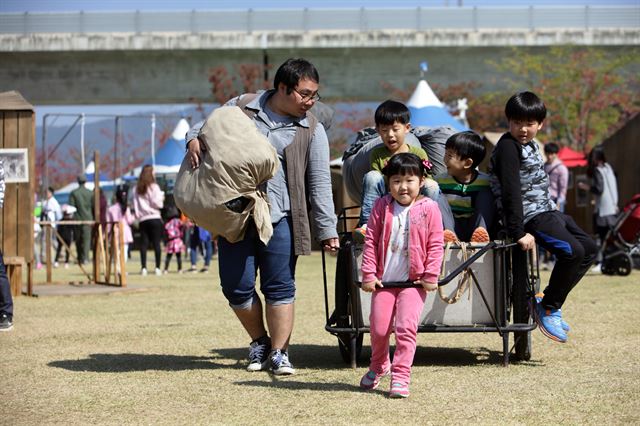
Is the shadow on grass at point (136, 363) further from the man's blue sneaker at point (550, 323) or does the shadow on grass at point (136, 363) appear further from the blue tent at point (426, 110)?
the blue tent at point (426, 110)

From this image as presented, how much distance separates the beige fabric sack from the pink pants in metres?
0.98

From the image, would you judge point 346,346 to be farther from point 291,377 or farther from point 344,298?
point 291,377

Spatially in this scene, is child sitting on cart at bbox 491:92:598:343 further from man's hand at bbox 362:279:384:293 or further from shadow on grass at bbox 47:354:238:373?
shadow on grass at bbox 47:354:238:373

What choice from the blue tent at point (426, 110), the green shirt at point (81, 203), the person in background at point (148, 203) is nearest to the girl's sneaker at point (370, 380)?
the person in background at point (148, 203)

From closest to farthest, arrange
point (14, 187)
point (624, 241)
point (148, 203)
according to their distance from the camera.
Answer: point (14, 187) → point (624, 241) → point (148, 203)

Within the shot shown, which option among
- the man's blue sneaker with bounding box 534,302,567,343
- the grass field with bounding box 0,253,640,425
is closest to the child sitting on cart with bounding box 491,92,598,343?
the man's blue sneaker with bounding box 534,302,567,343

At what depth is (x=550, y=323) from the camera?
7906mm

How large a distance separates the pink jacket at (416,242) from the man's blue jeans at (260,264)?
3.10 feet

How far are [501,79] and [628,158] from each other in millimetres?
20176

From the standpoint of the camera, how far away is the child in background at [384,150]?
745 centimetres

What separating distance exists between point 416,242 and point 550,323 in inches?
66.1

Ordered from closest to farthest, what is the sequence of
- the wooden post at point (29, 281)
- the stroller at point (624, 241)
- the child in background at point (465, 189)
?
the child in background at point (465, 189), the wooden post at point (29, 281), the stroller at point (624, 241)

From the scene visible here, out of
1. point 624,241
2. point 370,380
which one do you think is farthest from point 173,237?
point 370,380

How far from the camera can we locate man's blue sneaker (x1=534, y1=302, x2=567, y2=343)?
788 cm
